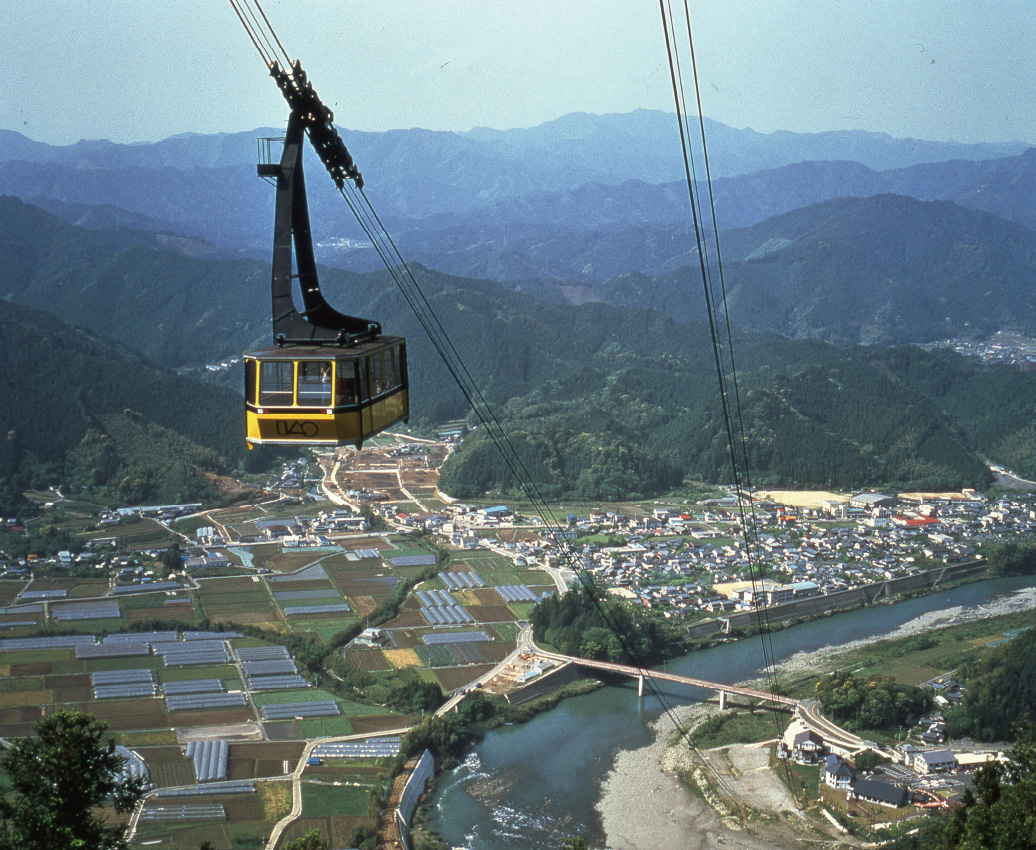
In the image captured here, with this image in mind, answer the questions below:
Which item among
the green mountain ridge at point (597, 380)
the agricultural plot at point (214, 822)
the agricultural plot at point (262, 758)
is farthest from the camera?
the green mountain ridge at point (597, 380)

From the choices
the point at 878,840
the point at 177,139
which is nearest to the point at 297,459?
the point at 878,840

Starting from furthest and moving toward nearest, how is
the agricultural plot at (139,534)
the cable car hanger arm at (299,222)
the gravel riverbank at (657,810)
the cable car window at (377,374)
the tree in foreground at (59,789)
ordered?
the agricultural plot at (139,534) → the gravel riverbank at (657,810) → the tree in foreground at (59,789) → the cable car window at (377,374) → the cable car hanger arm at (299,222)

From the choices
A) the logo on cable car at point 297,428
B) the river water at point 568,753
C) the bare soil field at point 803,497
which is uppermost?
the logo on cable car at point 297,428

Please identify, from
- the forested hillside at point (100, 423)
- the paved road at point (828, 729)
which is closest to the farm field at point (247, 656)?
the forested hillside at point (100, 423)

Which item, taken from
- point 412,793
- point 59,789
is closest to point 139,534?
point 412,793

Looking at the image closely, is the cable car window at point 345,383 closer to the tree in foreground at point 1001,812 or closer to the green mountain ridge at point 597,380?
the tree in foreground at point 1001,812

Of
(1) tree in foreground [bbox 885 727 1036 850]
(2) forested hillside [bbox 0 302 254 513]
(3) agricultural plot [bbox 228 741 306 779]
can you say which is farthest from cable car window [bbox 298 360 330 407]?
(2) forested hillside [bbox 0 302 254 513]

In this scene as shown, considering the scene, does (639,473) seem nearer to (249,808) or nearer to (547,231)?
(249,808)
